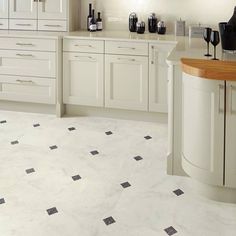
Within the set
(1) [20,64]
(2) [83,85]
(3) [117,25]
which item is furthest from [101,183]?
(3) [117,25]

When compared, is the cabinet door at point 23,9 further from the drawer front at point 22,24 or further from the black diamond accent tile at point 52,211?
the black diamond accent tile at point 52,211

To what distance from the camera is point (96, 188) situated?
2990mm

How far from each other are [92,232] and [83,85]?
2.32 m

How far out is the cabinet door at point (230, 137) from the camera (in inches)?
99.3

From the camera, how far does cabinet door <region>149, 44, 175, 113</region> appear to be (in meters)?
4.18

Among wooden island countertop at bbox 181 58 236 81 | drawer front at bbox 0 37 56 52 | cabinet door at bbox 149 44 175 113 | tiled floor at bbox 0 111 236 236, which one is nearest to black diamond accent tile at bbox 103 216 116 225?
tiled floor at bbox 0 111 236 236

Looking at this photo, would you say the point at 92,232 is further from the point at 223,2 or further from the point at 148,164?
the point at 223,2

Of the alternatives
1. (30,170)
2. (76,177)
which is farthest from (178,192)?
(30,170)

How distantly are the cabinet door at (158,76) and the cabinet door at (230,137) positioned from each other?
5.56 feet

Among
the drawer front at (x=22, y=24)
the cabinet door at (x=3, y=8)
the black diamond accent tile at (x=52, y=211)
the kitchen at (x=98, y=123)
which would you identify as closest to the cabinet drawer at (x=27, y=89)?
the kitchen at (x=98, y=123)

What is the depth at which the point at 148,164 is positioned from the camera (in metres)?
3.42

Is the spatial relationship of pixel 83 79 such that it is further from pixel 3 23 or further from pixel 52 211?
pixel 52 211

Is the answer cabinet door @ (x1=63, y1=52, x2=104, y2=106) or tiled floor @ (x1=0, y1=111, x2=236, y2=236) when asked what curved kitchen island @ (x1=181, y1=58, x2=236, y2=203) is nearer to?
tiled floor @ (x1=0, y1=111, x2=236, y2=236)

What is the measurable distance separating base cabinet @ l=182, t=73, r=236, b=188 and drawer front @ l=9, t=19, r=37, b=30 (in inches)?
99.7
